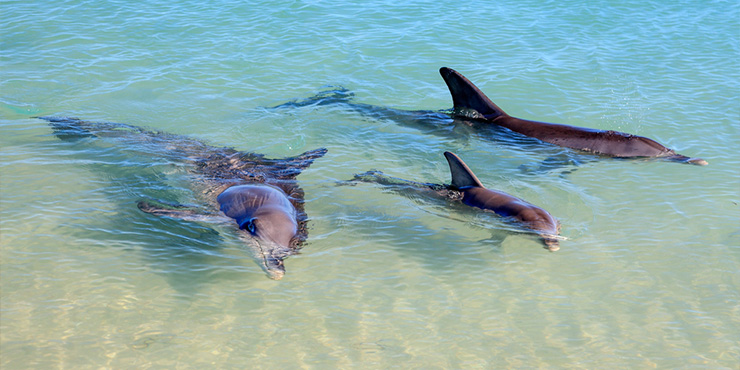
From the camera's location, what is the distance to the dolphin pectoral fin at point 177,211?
7.04m

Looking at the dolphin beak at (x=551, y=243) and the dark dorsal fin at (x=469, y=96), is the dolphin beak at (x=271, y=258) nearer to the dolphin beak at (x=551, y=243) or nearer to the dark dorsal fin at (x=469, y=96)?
the dolphin beak at (x=551, y=243)

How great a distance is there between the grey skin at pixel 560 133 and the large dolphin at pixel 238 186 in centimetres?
280

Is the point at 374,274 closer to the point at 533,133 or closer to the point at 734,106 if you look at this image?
the point at 533,133

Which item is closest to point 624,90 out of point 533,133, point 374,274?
point 533,133

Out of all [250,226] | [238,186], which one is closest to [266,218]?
[250,226]

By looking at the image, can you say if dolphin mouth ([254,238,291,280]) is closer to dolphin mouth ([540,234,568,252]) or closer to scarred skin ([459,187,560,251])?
scarred skin ([459,187,560,251])

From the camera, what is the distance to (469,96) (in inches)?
421

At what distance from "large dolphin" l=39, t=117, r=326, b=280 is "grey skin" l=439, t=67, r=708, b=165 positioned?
280 centimetres

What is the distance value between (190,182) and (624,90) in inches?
338

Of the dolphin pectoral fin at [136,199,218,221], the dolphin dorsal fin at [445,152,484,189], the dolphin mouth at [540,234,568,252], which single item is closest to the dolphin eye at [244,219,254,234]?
the dolphin pectoral fin at [136,199,218,221]

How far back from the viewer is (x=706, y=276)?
21.3ft

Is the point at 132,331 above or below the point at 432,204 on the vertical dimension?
below

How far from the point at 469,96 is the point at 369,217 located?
400cm

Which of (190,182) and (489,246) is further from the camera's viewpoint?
(190,182)
